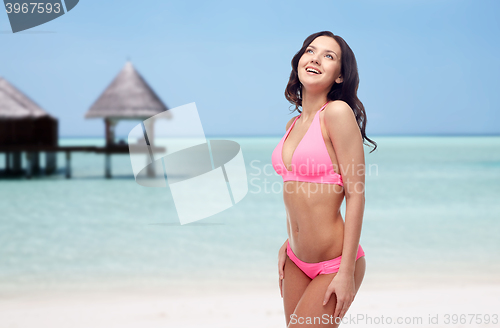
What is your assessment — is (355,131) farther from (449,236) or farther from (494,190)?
(494,190)

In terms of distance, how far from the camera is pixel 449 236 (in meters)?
8.77

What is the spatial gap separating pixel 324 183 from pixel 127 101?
19.3 meters

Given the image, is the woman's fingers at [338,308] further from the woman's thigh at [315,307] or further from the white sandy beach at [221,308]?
the white sandy beach at [221,308]

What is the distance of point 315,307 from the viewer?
1.46 metres

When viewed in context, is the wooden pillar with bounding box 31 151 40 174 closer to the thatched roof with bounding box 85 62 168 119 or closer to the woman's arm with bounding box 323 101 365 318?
the thatched roof with bounding box 85 62 168 119

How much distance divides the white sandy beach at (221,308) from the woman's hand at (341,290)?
7.93 feet

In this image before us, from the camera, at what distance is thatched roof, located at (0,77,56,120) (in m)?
19.3

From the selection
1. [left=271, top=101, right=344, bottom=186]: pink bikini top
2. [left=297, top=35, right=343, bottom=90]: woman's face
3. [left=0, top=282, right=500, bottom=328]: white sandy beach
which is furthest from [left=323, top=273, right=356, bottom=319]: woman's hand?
[left=0, top=282, right=500, bottom=328]: white sandy beach

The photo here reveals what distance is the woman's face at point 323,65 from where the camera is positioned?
1501 millimetres

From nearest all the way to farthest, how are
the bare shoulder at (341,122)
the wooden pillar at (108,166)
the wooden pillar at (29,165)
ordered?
1. the bare shoulder at (341,122)
2. the wooden pillar at (29,165)
3. the wooden pillar at (108,166)

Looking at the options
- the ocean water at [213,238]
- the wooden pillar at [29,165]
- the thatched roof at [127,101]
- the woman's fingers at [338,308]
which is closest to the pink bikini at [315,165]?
the woman's fingers at [338,308]

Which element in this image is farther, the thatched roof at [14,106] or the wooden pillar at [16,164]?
the wooden pillar at [16,164]

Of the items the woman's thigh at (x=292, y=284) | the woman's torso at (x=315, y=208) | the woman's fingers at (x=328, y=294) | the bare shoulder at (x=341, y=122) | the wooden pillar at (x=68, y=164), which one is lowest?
the wooden pillar at (x=68, y=164)

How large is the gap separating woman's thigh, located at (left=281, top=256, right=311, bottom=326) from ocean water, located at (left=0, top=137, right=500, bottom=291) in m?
4.05
